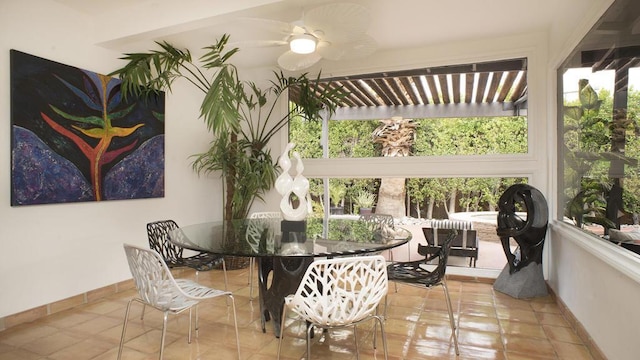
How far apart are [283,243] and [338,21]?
4.68ft

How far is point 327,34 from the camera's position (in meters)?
2.52

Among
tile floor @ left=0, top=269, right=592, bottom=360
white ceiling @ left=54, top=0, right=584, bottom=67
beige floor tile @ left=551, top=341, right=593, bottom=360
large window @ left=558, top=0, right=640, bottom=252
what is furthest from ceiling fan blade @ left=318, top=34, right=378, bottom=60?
beige floor tile @ left=551, top=341, right=593, bottom=360

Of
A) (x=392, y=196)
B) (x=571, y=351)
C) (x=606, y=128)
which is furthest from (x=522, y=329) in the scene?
(x=392, y=196)

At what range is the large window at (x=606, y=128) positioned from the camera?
72.2 inches

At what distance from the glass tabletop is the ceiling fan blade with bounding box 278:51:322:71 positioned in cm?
128

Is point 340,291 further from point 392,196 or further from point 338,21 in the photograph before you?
point 392,196

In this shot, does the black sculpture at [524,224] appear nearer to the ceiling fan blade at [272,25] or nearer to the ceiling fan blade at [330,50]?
the ceiling fan blade at [330,50]

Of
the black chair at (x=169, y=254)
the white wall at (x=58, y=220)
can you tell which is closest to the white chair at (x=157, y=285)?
the black chair at (x=169, y=254)

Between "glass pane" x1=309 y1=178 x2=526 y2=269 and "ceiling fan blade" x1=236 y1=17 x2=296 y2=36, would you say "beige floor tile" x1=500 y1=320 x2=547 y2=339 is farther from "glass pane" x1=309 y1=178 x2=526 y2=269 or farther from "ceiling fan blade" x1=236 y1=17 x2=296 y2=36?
"ceiling fan blade" x1=236 y1=17 x2=296 y2=36

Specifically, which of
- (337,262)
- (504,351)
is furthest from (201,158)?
(504,351)

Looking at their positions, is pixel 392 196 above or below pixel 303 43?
below

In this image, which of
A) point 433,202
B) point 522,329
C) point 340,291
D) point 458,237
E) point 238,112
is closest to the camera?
point 340,291

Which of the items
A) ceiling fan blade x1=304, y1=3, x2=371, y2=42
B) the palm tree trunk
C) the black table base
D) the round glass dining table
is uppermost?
ceiling fan blade x1=304, y1=3, x2=371, y2=42

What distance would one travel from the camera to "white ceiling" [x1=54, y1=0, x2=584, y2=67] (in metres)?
2.85
